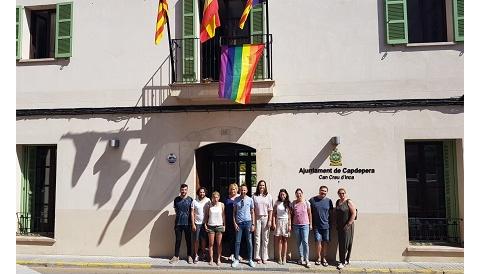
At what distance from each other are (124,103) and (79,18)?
8.85ft

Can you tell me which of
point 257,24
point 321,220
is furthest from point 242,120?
point 321,220

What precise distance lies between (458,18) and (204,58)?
6190mm

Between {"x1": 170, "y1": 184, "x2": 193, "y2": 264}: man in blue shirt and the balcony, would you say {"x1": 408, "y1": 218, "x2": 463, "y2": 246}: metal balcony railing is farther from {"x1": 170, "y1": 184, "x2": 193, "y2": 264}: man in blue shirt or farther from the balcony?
Result: {"x1": 170, "y1": 184, "x2": 193, "y2": 264}: man in blue shirt

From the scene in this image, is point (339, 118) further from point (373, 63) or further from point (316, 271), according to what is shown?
point (316, 271)

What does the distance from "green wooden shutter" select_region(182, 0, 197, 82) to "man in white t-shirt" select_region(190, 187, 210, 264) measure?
2.90 meters

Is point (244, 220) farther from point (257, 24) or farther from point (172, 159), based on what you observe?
point (257, 24)

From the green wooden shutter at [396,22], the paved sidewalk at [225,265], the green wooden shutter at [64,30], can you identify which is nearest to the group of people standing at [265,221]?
the paved sidewalk at [225,265]

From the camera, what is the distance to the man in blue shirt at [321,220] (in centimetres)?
939

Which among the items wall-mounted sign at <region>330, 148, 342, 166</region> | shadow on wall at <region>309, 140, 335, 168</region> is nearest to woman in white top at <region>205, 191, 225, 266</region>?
shadow on wall at <region>309, 140, 335, 168</region>

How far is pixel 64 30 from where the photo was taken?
1109 centimetres

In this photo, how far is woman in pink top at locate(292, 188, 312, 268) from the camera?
9.35 metres

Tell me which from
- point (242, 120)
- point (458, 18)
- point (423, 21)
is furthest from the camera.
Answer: point (242, 120)

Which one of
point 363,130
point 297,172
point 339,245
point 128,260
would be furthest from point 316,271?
point 128,260

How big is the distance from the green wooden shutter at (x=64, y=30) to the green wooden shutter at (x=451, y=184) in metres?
9.91
